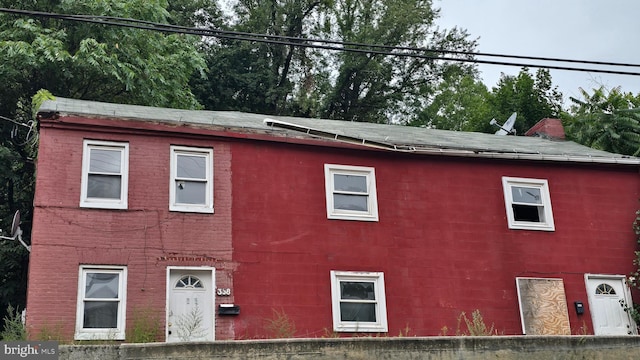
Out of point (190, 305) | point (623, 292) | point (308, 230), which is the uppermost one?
point (308, 230)

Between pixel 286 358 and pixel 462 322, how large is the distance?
7.37 m

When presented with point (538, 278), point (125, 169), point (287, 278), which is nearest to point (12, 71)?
point (125, 169)

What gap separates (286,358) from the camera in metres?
12.5

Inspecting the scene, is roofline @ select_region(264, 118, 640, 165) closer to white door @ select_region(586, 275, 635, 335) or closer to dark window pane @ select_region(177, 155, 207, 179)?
dark window pane @ select_region(177, 155, 207, 179)

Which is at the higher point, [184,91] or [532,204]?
[184,91]

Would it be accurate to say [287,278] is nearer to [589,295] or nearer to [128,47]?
[589,295]

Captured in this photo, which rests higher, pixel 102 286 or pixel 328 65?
pixel 328 65

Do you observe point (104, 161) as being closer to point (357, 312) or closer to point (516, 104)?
point (357, 312)

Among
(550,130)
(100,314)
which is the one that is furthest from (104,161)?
(550,130)

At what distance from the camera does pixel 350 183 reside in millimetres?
19359

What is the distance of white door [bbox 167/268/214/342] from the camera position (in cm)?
1677

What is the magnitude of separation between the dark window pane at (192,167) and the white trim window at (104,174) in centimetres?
117

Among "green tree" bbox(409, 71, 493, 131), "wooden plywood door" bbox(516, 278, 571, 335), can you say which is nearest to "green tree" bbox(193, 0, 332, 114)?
"green tree" bbox(409, 71, 493, 131)

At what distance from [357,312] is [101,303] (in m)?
5.50
